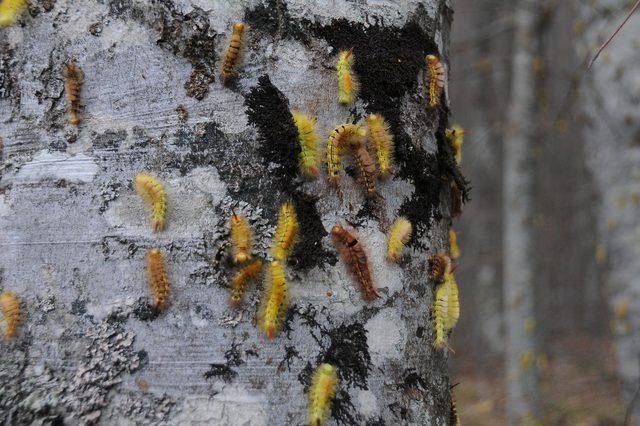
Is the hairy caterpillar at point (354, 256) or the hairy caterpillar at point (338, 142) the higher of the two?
the hairy caterpillar at point (338, 142)

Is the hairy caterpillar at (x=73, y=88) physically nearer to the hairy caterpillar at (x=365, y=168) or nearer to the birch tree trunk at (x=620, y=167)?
the hairy caterpillar at (x=365, y=168)

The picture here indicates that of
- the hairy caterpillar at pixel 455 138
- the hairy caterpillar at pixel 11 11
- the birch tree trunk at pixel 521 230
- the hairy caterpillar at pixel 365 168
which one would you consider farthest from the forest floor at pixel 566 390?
the hairy caterpillar at pixel 11 11

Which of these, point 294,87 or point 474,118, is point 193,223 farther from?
point 474,118

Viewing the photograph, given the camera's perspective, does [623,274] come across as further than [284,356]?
Yes

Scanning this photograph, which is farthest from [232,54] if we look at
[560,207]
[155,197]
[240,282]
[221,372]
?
[560,207]

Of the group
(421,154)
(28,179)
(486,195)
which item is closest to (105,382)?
(28,179)

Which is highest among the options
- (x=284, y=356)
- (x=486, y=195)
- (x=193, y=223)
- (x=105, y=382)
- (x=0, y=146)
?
(x=486, y=195)
